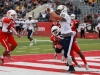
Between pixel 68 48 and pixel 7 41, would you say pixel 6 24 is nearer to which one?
pixel 7 41

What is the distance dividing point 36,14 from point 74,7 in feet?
15.2

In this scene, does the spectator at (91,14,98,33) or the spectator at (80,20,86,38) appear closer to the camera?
the spectator at (80,20,86,38)

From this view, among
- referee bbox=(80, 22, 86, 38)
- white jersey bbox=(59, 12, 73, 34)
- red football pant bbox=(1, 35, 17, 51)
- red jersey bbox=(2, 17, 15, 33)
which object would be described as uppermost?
white jersey bbox=(59, 12, 73, 34)

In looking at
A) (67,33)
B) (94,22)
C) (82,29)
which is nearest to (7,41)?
(67,33)

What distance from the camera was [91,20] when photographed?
105 ft

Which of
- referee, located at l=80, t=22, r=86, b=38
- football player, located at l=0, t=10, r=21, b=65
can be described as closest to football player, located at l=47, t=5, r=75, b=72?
football player, located at l=0, t=10, r=21, b=65

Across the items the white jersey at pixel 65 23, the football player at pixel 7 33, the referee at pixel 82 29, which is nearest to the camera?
the white jersey at pixel 65 23

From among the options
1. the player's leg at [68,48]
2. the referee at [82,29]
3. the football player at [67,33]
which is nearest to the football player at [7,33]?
the football player at [67,33]

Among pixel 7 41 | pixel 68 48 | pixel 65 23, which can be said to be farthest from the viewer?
pixel 7 41

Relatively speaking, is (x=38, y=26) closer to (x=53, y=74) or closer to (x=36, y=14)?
(x=36, y=14)

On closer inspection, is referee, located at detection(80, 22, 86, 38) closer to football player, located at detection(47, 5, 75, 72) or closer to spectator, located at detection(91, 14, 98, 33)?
spectator, located at detection(91, 14, 98, 33)

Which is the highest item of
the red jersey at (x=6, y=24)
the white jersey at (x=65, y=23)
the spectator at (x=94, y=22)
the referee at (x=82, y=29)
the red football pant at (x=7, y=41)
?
the white jersey at (x=65, y=23)

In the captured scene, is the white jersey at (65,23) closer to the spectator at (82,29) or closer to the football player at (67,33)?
the football player at (67,33)

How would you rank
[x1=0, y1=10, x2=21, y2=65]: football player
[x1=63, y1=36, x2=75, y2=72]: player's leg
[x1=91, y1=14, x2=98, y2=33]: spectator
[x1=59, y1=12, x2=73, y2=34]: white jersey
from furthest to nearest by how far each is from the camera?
[x1=91, y1=14, x2=98, y2=33]: spectator < [x1=0, y1=10, x2=21, y2=65]: football player < [x1=63, y1=36, x2=75, y2=72]: player's leg < [x1=59, y1=12, x2=73, y2=34]: white jersey
